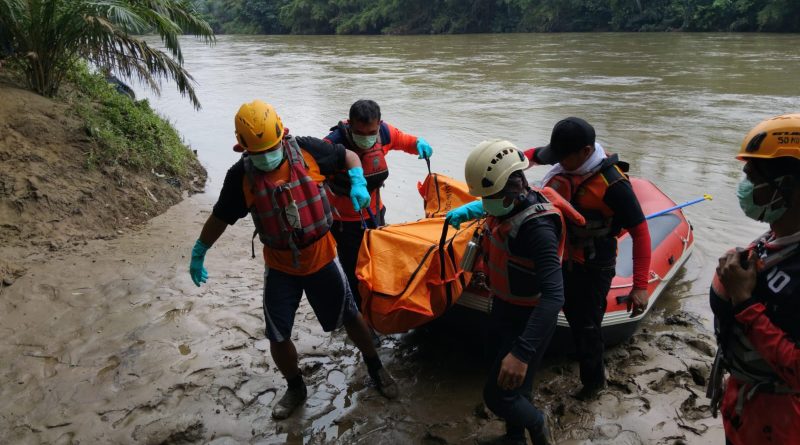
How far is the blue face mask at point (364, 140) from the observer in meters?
3.68

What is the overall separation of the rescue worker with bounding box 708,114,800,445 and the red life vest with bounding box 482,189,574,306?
28.6 inches

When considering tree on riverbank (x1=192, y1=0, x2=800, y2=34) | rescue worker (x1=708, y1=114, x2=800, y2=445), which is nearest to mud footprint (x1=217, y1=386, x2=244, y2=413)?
rescue worker (x1=708, y1=114, x2=800, y2=445)

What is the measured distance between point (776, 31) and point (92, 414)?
1268 inches

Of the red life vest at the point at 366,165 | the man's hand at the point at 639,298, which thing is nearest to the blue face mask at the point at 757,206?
the man's hand at the point at 639,298

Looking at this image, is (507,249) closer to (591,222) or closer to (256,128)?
(591,222)

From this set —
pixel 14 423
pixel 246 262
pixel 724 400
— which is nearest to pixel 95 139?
pixel 246 262

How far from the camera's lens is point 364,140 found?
369 centimetres

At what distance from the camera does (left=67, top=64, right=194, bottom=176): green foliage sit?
21.6 feet

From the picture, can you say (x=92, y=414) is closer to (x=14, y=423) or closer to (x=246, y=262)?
(x=14, y=423)

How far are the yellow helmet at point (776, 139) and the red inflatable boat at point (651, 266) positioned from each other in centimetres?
187

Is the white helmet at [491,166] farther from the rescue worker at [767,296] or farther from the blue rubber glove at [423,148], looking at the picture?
the blue rubber glove at [423,148]

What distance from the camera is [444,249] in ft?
10.5

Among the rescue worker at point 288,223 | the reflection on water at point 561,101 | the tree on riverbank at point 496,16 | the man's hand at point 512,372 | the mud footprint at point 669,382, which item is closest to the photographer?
the man's hand at point 512,372

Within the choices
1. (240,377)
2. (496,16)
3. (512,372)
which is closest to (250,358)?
(240,377)
